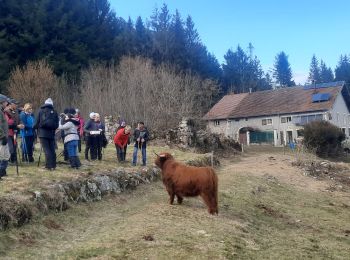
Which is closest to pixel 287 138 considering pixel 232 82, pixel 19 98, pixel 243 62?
pixel 232 82

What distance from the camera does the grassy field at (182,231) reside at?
8.08 m

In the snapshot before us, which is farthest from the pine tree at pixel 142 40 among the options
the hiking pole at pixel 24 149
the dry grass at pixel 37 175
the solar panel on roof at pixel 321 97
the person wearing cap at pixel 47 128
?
the person wearing cap at pixel 47 128

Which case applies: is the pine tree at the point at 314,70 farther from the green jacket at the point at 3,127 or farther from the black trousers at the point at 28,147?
the green jacket at the point at 3,127

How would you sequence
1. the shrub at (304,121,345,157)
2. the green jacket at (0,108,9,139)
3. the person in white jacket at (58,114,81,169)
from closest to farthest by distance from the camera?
the green jacket at (0,108,9,139) < the person in white jacket at (58,114,81,169) < the shrub at (304,121,345,157)

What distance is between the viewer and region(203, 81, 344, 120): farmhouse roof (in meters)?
58.7

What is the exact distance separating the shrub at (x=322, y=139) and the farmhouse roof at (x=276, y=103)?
1829 centimetres

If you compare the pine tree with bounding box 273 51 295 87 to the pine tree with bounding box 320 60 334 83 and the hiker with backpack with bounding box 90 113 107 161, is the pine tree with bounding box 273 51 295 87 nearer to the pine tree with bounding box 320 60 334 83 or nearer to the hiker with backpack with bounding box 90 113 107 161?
the pine tree with bounding box 320 60 334 83

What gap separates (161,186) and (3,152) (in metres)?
6.00

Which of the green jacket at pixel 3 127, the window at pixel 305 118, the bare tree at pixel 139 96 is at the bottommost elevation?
the green jacket at pixel 3 127

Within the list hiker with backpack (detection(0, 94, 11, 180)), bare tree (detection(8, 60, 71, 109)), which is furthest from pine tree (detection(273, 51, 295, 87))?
hiker with backpack (detection(0, 94, 11, 180))

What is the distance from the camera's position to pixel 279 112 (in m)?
60.9

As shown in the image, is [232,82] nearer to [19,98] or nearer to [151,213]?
[19,98]

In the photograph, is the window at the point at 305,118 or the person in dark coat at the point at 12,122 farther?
the window at the point at 305,118

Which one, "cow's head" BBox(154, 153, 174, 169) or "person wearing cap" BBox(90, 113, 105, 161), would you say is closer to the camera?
"cow's head" BBox(154, 153, 174, 169)
